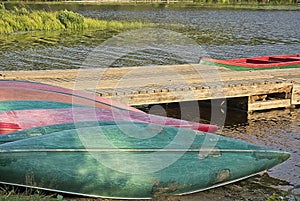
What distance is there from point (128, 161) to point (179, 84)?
6.89 meters

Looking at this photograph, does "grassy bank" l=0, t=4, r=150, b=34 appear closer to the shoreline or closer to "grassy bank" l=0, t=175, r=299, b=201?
"grassy bank" l=0, t=175, r=299, b=201

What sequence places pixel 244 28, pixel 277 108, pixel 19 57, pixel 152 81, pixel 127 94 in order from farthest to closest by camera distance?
1. pixel 244 28
2. pixel 19 57
3. pixel 277 108
4. pixel 152 81
5. pixel 127 94

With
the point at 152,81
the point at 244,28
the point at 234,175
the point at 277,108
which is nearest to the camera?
the point at 234,175

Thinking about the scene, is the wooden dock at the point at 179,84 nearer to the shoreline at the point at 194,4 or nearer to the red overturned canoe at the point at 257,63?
the red overturned canoe at the point at 257,63

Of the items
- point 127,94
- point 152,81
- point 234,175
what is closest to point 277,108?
point 152,81

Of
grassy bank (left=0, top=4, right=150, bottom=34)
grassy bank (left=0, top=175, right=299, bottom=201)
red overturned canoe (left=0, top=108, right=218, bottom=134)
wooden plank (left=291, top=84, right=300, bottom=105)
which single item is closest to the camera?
grassy bank (left=0, top=175, right=299, bottom=201)

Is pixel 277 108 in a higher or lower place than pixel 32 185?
lower

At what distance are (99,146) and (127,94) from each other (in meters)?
5.26

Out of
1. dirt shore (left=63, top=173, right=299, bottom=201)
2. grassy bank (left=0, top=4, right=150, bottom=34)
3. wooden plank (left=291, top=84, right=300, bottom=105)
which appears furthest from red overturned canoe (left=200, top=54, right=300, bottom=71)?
grassy bank (left=0, top=4, right=150, bottom=34)

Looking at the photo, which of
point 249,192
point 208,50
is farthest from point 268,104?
point 208,50

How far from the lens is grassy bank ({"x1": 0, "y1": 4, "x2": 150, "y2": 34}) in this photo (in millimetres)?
35406

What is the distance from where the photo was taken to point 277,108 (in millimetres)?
15469

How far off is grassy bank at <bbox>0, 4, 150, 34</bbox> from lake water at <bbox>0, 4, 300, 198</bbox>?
1.17 metres

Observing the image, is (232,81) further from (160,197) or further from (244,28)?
(244,28)
